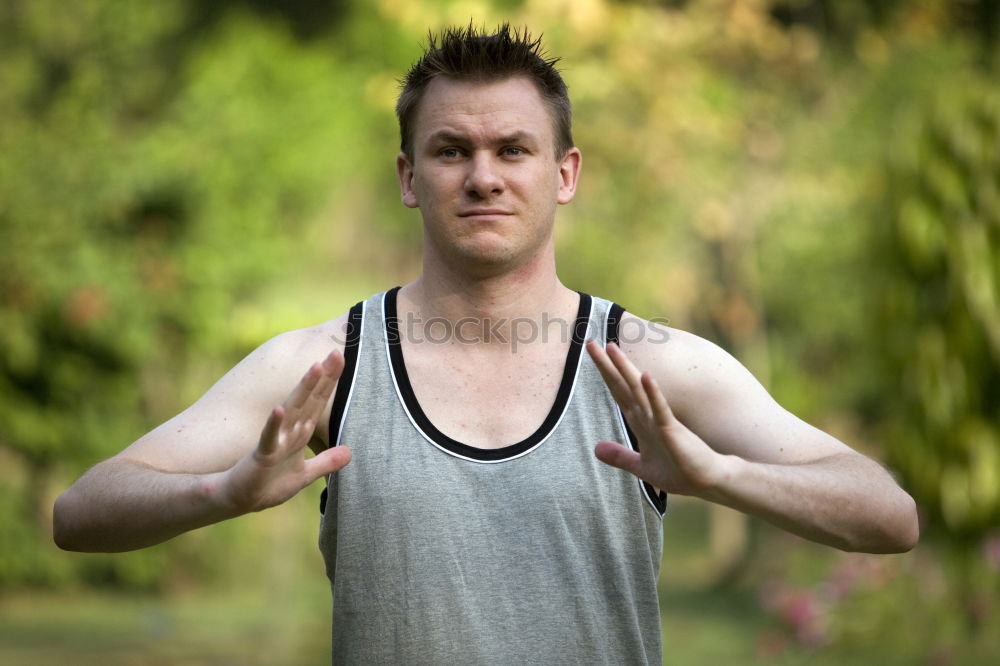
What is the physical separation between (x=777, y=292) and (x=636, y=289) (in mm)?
1355

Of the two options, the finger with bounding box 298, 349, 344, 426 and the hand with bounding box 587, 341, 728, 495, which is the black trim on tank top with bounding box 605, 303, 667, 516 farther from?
the finger with bounding box 298, 349, 344, 426

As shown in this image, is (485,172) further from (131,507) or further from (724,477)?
(131,507)

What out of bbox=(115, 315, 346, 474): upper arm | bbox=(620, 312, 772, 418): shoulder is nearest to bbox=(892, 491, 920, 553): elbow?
bbox=(620, 312, 772, 418): shoulder

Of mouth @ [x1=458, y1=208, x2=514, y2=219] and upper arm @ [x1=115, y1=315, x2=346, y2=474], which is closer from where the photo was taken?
upper arm @ [x1=115, y1=315, x2=346, y2=474]

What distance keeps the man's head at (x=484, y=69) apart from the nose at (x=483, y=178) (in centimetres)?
19

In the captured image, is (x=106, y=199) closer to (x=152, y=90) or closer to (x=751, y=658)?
(x=152, y=90)

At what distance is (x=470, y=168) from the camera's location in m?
2.46

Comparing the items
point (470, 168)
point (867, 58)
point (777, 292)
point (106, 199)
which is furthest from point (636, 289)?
point (470, 168)

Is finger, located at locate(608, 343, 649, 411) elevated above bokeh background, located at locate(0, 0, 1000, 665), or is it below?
below

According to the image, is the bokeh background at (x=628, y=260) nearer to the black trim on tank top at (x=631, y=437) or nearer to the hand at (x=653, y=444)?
the black trim on tank top at (x=631, y=437)

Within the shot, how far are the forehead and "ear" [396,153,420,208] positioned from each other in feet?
0.34

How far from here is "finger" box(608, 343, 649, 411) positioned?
208cm

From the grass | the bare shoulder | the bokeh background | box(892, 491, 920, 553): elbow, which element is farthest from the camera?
Answer: the bokeh background

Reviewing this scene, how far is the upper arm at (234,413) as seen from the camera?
2295 mm
